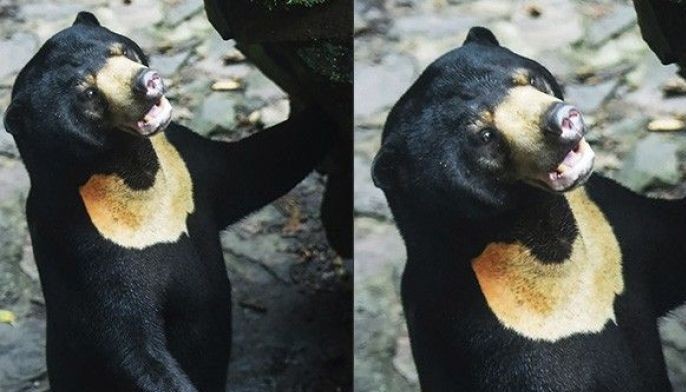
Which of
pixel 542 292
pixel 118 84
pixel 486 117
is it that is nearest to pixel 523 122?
pixel 486 117

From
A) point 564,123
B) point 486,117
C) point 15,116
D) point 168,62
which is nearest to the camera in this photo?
point 564,123

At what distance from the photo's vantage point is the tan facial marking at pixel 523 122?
1.55 m

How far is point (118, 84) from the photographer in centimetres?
184

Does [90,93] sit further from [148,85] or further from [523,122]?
[523,122]

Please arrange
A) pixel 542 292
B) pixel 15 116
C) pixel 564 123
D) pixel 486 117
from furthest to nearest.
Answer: pixel 15 116
pixel 542 292
pixel 486 117
pixel 564 123

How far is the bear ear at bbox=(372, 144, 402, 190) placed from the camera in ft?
5.69

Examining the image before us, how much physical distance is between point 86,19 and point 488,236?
0.90 metres

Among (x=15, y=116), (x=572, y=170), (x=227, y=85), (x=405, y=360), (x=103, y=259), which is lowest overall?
(x=405, y=360)

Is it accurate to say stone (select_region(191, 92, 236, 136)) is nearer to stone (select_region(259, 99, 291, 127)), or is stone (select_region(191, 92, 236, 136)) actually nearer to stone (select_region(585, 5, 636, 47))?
stone (select_region(259, 99, 291, 127))

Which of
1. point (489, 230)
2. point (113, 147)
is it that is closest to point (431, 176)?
point (489, 230)

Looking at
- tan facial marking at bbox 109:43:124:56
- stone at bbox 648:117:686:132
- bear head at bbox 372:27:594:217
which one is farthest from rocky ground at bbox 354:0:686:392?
tan facial marking at bbox 109:43:124:56

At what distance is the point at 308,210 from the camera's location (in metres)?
2.29

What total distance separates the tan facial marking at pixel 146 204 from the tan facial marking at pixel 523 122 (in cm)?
72

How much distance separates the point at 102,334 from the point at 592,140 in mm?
994
